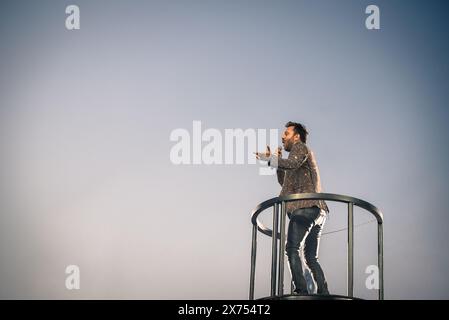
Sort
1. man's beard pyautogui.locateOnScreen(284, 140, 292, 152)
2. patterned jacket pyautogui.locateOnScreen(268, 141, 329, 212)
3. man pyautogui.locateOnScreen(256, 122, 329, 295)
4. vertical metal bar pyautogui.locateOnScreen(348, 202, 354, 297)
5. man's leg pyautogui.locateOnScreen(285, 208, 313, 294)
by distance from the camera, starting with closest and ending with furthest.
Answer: vertical metal bar pyautogui.locateOnScreen(348, 202, 354, 297) → man's leg pyautogui.locateOnScreen(285, 208, 313, 294) → man pyautogui.locateOnScreen(256, 122, 329, 295) → patterned jacket pyautogui.locateOnScreen(268, 141, 329, 212) → man's beard pyautogui.locateOnScreen(284, 140, 292, 152)

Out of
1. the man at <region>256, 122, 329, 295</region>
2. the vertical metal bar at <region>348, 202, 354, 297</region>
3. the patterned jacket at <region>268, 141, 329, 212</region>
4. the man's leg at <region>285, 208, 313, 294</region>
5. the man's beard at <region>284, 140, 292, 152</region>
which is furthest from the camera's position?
the man's beard at <region>284, 140, 292, 152</region>

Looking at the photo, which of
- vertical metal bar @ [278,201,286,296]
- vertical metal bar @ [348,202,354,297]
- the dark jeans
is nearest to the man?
the dark jeans

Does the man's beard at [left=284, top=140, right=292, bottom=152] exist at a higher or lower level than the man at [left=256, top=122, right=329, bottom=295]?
higher

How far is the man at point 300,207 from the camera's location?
5.00 metres

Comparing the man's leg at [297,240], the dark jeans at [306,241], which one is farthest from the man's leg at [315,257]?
the man's leg at [297,240]

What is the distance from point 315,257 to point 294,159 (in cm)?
70

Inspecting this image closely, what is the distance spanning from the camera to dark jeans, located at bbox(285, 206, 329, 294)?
195 inches

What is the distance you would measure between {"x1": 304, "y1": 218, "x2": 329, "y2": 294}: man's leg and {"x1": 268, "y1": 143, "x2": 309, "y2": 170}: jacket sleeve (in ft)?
1.52

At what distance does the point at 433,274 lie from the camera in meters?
8.99

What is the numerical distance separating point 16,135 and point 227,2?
3.42 meters

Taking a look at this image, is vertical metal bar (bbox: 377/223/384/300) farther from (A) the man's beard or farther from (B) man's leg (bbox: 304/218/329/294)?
(A) the man's beard

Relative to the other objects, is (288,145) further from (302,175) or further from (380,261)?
(380,261)

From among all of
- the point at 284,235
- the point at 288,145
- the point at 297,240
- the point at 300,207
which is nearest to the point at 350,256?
the point at 284,235

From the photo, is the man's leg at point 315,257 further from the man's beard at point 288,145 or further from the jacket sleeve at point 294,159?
the man's beard at point 288,145
